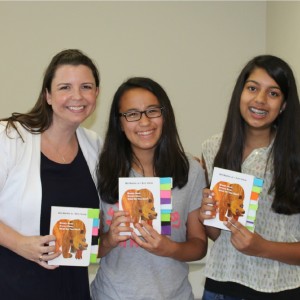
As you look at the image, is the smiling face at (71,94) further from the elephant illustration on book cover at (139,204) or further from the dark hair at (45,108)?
the elephant illustration on book cover at (139,204)

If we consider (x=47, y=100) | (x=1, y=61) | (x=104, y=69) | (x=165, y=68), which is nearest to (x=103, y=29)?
(x=104, y=69)

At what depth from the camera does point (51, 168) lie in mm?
2170

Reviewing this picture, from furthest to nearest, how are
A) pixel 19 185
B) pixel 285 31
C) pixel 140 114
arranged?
pixel 285 31
pixel 140 114
pixel 19 185

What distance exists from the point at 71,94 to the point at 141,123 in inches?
14.3

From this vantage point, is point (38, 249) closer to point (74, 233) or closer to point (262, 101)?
point (74, 233)

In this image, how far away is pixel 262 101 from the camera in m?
1.99

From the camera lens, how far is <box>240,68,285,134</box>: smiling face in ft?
6.57

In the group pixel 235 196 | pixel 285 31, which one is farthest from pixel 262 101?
pixel 285 31

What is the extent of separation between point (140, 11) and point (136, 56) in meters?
0.42

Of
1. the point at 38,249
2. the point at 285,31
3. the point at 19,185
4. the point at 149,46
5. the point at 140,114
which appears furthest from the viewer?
the point at 149,46

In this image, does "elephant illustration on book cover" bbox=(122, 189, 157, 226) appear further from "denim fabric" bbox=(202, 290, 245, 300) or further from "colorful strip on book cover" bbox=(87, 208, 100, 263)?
"denim fabric" bbox=(202, 290, 245, 300)

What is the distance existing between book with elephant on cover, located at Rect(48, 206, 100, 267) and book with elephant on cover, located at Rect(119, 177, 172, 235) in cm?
15

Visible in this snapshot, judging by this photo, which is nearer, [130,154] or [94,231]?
[94,231]

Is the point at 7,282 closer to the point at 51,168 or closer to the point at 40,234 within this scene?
the point at 40,234
